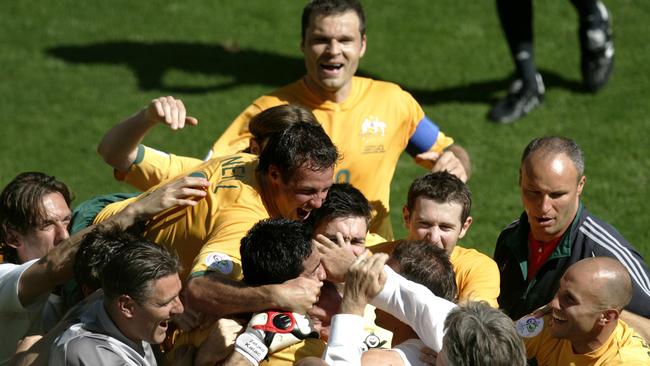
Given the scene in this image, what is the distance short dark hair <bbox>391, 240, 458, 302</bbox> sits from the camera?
5137 mm

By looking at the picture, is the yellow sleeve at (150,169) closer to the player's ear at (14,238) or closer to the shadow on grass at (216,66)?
the player's ear at (14,238)

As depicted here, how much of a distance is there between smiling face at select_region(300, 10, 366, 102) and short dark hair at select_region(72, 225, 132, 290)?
2202mm

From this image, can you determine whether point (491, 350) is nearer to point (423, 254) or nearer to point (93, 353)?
point (423, 254)

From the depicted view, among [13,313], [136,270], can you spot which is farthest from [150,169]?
[136,270]

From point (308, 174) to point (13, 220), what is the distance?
68.1 inches

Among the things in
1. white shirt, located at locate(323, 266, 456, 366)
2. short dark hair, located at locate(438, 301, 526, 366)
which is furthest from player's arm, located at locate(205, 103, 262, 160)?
short dark hair, located at locate(438, 301, 526, 366)

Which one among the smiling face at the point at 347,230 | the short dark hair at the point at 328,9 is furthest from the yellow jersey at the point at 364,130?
the smiling face at the point at 347,230

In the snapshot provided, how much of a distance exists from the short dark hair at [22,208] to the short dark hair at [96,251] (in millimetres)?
789

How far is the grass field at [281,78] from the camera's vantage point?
10523 mm

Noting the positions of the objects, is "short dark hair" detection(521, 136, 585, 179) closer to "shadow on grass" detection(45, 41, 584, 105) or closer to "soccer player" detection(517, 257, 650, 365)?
"soccer player" detection(517, 257, 650, 365)

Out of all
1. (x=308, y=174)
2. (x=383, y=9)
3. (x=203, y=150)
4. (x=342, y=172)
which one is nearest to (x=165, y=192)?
(x=308, y=174)

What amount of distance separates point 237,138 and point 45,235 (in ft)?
4.86

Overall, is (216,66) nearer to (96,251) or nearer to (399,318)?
(96,251)

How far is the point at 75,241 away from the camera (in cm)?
560
